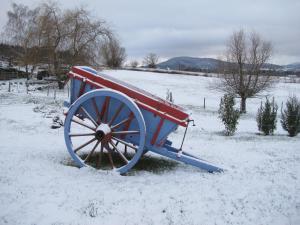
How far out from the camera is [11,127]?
32.6 ft

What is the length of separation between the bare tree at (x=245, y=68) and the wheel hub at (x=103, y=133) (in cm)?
1885

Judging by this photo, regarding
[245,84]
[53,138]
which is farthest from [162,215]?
[245,84]

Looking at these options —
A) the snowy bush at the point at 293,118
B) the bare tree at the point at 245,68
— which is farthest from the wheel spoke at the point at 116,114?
the bare tree at the point at 245,68

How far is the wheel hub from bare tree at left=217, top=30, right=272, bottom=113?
18.9 m

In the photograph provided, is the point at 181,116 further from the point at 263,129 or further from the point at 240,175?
the point at 263,129

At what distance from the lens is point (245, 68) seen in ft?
77.2

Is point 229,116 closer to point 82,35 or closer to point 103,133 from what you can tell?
point 103,133

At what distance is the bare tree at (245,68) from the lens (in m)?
23.0

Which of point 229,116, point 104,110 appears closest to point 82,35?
point 229,116

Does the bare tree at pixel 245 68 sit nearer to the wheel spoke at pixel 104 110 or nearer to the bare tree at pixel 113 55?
the bare tree at pixel 113 55

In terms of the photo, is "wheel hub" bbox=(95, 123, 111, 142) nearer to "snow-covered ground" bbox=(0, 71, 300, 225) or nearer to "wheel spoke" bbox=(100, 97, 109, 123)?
"wheel spoke" bbox=(100, 97, 109, 123)

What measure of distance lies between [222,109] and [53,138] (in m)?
7.48

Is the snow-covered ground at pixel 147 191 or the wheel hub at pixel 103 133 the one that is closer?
the snow-covered ground at pixel 147 191

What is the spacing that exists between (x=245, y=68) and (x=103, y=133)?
19938 millimetres
